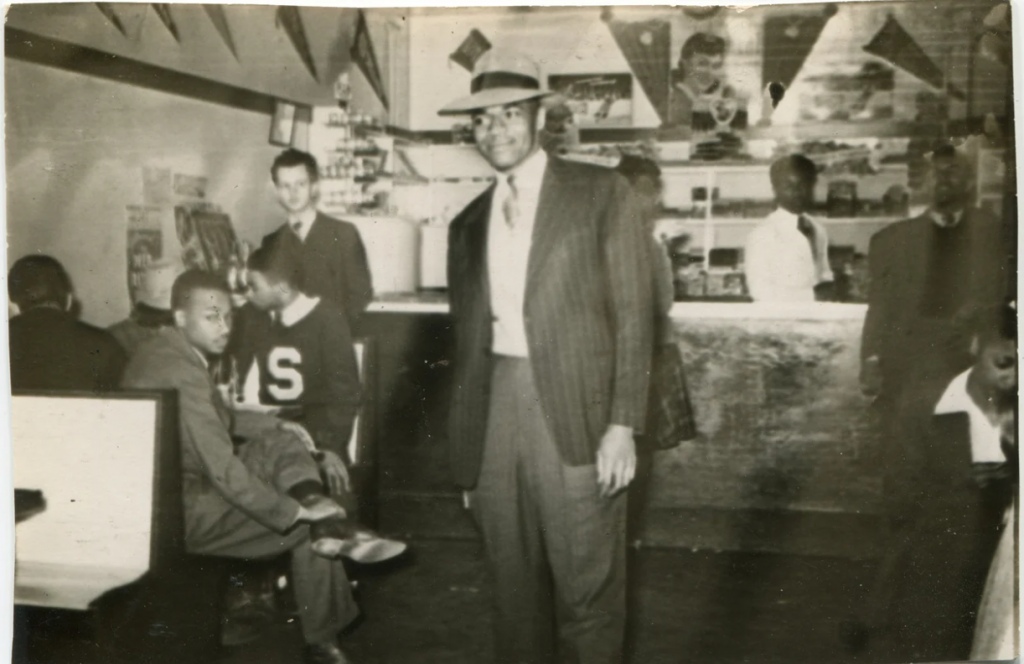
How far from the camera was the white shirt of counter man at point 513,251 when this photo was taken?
2154 mm

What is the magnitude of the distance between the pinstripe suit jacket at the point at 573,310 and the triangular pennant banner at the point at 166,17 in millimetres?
755

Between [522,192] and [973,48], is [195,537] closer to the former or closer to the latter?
[522,192]

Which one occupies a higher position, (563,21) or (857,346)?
(563,21)

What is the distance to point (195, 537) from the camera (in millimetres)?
2215

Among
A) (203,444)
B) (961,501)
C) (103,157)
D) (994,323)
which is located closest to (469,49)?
(103,157)

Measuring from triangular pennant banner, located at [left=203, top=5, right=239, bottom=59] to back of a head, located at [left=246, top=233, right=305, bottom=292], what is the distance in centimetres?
42

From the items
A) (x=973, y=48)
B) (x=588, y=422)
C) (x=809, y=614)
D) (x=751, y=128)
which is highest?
(x=973, y=48)

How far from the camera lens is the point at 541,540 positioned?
2.19m

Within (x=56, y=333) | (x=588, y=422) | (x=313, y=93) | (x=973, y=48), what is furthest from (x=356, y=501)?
(x=973, y=48)

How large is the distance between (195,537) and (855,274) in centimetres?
161

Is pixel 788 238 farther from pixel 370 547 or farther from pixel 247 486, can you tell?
pixel 247 486

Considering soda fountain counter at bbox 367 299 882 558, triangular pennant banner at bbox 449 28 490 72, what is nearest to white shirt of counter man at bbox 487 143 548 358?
soda fountain counter at bbox 367 299 882 558

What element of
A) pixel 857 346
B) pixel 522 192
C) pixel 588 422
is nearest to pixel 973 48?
pixel 857 346

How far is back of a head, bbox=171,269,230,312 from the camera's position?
2170 mm
